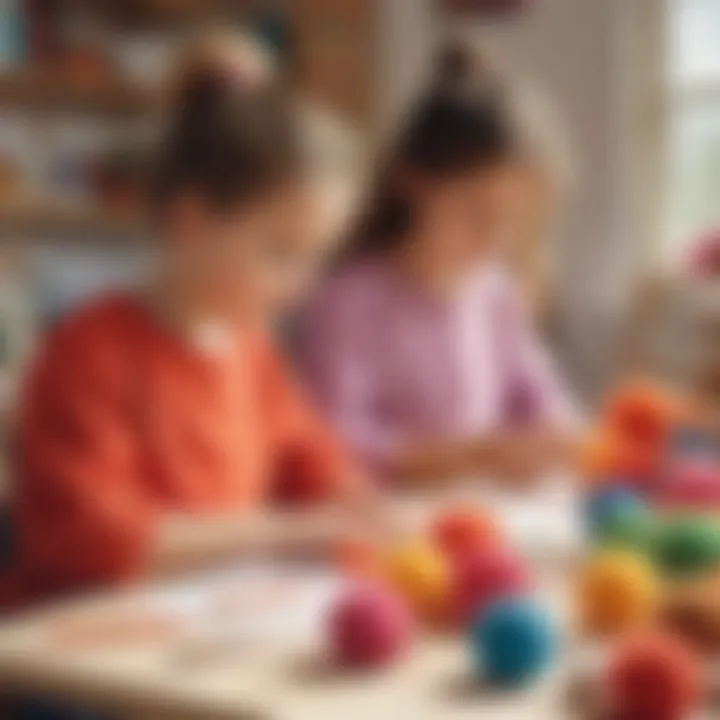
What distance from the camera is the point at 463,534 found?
3.63 feet

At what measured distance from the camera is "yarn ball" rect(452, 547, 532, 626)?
1009mm

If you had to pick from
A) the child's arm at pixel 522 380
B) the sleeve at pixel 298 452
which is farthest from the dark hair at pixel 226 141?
the child's arm at pixel 522 380

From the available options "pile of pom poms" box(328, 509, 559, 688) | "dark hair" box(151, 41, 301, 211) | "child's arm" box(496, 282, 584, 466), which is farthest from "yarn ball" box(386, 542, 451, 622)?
"child's arm" box(496, 282, 584, 466)

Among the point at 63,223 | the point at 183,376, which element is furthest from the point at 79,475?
the point at 63,223

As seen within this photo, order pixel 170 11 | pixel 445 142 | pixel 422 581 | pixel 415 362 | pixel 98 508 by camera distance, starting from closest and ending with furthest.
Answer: pixel 422 581 → pixel 98 508 → pixel 445 142 → pixel 415 362 → pixel 170 11

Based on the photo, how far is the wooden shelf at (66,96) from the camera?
2.41 meters

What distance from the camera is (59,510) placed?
119 cm

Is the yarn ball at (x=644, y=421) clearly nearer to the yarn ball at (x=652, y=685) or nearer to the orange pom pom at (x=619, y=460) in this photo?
the orange pom pom at (x=619, y=460)

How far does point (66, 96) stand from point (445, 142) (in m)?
1.01

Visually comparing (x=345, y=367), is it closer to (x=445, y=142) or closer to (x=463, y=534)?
(x=445, y=142)

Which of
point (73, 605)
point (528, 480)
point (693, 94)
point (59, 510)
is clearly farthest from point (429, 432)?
point (693, 94)

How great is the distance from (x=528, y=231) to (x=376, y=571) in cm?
72

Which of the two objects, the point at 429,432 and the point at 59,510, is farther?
the point at 429,432

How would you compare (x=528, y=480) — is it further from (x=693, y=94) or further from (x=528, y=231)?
(x=693, y=94)
